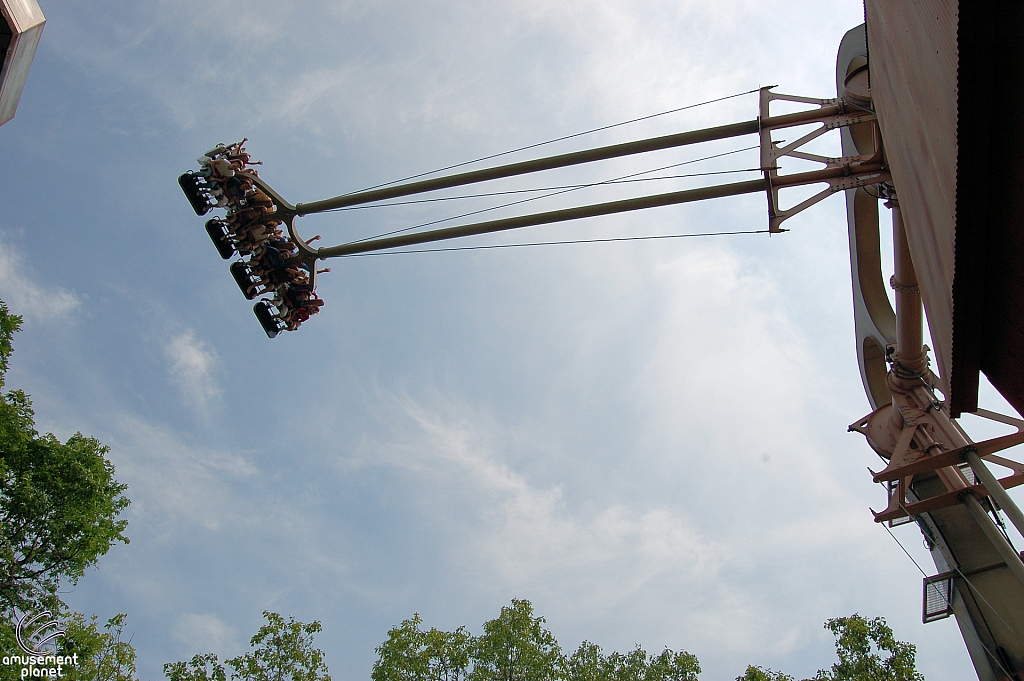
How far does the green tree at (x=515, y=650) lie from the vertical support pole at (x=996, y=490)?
44.9 feet

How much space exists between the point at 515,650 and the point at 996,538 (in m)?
14.1

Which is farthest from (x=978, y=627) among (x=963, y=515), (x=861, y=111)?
(x=861, y=111)

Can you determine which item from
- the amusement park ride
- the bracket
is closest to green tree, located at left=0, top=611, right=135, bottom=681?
the amusement park ride

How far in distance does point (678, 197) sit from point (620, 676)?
1761cm

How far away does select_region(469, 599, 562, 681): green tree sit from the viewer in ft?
67.3

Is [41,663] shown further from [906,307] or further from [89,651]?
[906,307]

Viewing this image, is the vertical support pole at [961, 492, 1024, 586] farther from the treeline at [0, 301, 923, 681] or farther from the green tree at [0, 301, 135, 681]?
the green tree at [0, 301, 135, 681]

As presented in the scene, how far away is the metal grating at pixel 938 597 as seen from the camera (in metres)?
12.9

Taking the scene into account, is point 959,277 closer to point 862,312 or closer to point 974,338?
point 974,338

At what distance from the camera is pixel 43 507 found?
50.1 feet

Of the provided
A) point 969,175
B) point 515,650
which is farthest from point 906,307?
point 515,650

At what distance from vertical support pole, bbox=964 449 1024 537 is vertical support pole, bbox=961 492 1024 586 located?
40.2 inches

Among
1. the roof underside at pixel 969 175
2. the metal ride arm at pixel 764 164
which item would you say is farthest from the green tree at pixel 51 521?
the roof underside at pixel 969 175

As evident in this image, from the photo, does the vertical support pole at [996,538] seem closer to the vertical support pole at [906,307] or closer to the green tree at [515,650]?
the vertical support pole at [906,307]
